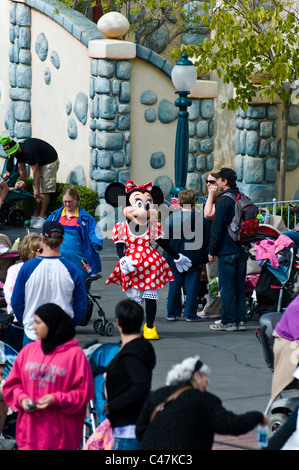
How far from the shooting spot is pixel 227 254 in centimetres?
1054

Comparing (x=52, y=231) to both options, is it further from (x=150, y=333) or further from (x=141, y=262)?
(x=150, y=333)

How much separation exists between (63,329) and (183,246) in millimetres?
5521

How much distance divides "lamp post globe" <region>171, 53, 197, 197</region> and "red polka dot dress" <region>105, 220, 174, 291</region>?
3867mm

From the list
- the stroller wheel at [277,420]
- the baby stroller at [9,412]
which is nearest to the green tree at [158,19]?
the baby stroller at [9,412]

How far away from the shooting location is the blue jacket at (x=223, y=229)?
412 inches

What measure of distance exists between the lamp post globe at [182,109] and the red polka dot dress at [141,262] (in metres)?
3.87

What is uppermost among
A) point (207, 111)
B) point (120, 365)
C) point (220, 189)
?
point (207, 111)

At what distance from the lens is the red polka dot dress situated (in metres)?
10.1

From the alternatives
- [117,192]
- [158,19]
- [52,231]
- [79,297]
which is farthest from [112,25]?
[79,297]

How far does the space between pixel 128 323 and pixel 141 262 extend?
14.4 ft

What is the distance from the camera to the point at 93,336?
411 inches

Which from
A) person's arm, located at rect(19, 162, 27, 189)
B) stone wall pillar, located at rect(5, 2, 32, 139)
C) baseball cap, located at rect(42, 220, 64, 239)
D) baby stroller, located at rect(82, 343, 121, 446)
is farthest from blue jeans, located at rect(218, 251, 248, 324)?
stone wall pillar, located at rect(5, 2, 32, 139)
